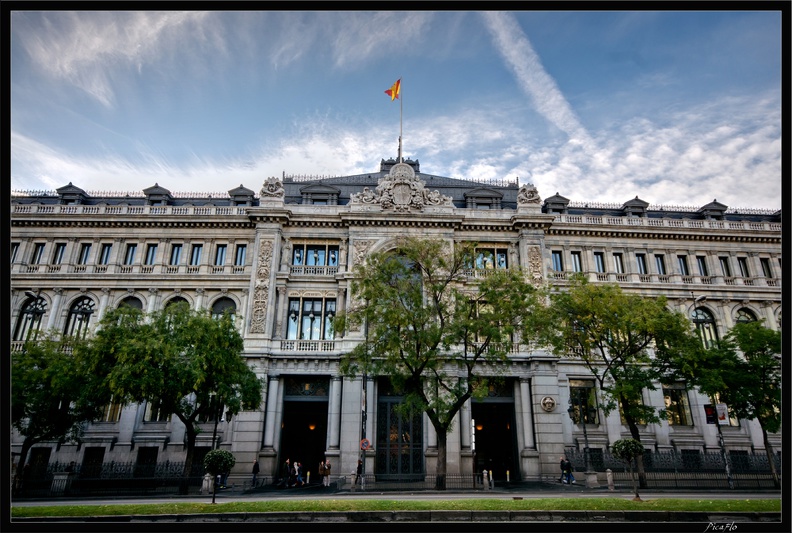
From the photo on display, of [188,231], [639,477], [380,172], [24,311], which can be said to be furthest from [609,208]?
[24,311]

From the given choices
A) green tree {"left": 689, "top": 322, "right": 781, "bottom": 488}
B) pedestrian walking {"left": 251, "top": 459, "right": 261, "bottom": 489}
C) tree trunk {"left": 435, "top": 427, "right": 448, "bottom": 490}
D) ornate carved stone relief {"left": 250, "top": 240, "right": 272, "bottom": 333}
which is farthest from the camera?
ornate carved stone relief {"left": 250, "top": 240, "right": 272, "bottom": 333}

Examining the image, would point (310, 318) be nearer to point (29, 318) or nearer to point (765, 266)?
point (29, 318)

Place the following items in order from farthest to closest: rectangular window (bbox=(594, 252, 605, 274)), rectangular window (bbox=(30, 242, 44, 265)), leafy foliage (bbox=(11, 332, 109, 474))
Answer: rectangular window (bbox=(594, 252, 605, 274)) → rectangular window (bbox=(30, 242, 44, 265)) → leafy foliage (bbox=(11, 332, 109, 474))

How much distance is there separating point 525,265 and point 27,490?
33.2m

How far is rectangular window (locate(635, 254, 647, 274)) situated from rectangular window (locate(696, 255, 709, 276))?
167 inches

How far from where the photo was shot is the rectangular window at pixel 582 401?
32700mm

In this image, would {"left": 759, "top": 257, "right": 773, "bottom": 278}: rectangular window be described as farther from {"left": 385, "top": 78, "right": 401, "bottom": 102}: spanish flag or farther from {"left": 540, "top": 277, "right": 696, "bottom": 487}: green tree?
{"left": 385, "top": 78, "right": 401, "bottom": 102}: spanish flag

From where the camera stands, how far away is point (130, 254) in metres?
36.4

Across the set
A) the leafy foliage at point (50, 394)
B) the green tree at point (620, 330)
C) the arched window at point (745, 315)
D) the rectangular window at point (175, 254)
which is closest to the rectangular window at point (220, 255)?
the rectangular window at point (175, 254)

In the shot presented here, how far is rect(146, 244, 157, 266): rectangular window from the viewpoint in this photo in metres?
36.2

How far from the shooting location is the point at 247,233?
36469 mm

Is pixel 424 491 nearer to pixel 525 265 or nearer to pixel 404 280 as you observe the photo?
pixel 404 280

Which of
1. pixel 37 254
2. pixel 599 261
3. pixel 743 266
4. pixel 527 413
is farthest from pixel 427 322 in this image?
pixel 37 254

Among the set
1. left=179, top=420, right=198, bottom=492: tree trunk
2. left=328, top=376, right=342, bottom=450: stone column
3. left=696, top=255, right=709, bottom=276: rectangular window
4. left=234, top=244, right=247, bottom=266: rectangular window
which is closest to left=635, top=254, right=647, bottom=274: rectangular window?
left=696, top=255, right=709, bottom=276: rectangular window
